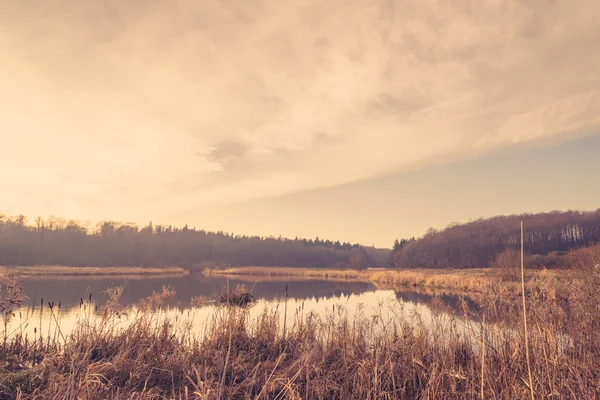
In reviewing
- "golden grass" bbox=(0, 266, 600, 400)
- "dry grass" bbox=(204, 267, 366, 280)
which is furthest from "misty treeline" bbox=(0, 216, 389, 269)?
"golden grass" bbox=(0, 266, 600, 400)

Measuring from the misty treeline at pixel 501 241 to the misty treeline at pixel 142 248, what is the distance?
17280mm

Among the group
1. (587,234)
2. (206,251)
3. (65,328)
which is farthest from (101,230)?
(587,234)

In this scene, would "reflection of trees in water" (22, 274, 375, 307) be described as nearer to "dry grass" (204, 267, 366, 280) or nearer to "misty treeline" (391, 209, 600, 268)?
"dry grass" (204, 267, 366, 280)

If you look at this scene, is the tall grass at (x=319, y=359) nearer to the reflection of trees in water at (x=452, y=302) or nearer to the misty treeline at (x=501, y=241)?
the reflection of trees in water at (x=452, y=302)

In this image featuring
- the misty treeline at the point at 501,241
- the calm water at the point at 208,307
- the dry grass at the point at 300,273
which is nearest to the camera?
the calm water at the point at 208,307

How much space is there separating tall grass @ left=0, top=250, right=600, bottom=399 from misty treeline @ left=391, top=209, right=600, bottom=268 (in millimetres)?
74961

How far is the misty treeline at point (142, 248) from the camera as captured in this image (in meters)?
75.2

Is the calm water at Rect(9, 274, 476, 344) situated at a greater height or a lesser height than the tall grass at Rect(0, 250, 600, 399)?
lesser

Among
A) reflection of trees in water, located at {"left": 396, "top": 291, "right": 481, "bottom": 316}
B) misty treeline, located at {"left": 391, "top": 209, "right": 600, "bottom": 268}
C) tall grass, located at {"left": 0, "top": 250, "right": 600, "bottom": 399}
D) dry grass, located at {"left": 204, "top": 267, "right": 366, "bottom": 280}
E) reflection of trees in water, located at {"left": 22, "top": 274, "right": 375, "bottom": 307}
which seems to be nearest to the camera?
tall grass, located at {"left": 0, "top": 250, "right": 600, "bottom": 399}

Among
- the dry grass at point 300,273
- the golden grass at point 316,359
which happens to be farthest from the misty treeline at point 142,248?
the golden grass at point 316,359

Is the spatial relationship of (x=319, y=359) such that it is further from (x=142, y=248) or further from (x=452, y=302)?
(x=142, y=248)

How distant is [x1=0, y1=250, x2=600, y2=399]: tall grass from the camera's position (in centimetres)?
449

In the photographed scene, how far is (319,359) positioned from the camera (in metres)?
6.21

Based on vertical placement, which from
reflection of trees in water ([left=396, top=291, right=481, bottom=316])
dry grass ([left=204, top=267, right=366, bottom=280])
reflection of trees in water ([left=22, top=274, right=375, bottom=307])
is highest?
reflection of trees in water ([left=396, top=291, right=481, bottom=316])
